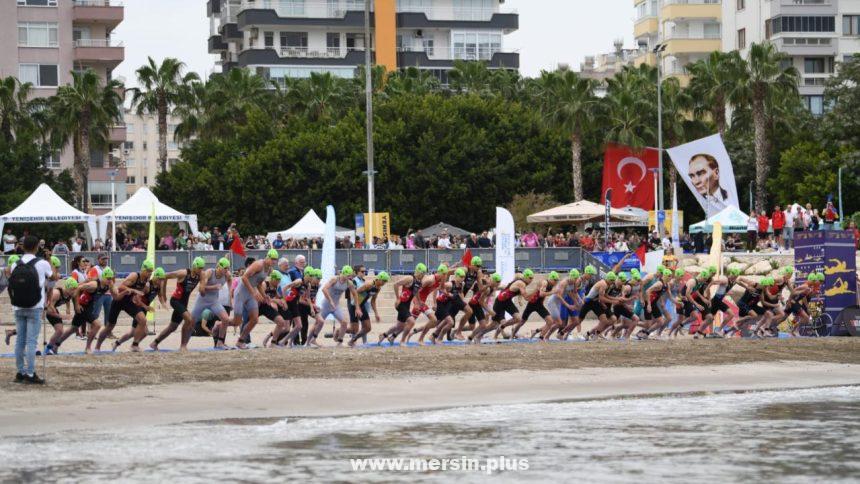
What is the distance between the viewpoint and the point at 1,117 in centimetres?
6931

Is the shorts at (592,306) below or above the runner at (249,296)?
below

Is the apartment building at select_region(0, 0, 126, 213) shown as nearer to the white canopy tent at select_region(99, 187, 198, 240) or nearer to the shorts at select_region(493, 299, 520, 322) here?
the white canopy tent at select_region(99, 187, 198, 240)

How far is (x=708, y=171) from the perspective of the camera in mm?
49125

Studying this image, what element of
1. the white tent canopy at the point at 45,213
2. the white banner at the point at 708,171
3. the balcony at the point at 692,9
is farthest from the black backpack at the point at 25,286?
the balcony at the point at 692,9

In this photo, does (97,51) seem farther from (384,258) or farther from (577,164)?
(384,258)

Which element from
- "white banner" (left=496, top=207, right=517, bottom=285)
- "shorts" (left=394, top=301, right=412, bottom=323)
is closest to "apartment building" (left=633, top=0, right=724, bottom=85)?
"white banner" (left=496, top=207, right=517, bottom=285)

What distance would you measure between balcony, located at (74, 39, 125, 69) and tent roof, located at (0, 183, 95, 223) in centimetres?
3821

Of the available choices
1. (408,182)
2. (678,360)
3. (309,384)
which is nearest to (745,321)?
(678,360)

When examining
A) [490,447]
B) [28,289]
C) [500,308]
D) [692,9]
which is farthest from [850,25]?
[28,289]

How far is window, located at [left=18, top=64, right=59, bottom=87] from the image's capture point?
79500 millimetres

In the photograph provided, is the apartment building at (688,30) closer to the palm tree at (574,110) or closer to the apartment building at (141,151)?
the palm tree at (574,110)

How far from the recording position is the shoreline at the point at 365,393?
17047mm

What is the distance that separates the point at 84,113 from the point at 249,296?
46.1 metres

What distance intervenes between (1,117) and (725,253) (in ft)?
127
